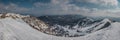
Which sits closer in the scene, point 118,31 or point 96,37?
point 118,31

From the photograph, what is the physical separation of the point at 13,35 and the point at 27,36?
23136 millimetres

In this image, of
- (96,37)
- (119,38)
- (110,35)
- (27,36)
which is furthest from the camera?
(27,36)

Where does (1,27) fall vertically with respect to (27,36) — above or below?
above

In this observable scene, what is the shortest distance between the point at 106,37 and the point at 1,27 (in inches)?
2596

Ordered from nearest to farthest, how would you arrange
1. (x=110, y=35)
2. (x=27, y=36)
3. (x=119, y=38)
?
(x=119, y=38)
(x=110, y=35)
(x=27, y=36)

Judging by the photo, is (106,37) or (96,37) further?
(96,37)

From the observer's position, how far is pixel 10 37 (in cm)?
16938

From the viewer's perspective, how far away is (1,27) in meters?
176

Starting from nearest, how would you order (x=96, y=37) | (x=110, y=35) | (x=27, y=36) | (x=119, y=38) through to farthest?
(x=119, y=38) < (x=110, y=35) < (x=96, y=37) < (x=27, y=36)

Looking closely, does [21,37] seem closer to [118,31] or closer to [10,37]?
[10,37]

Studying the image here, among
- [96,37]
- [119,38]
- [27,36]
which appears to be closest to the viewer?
[119,38]

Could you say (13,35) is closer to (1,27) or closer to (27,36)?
(1,27)

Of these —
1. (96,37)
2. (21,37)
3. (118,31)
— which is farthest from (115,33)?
(21,37)

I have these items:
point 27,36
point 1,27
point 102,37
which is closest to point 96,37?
point 102,37
